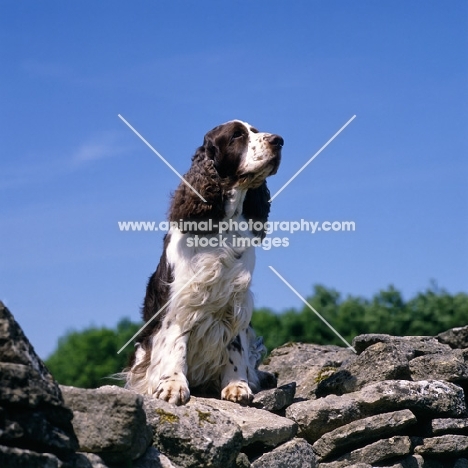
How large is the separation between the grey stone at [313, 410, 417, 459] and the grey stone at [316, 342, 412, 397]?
0.58 m

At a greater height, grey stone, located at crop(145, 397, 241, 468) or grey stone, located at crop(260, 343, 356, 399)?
grey stone, located at crop(260, 343, 356, 399)

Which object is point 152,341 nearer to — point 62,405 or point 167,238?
point 167,238

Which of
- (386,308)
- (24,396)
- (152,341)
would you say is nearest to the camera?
(24,396)

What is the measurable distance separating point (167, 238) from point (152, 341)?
894 millimetres

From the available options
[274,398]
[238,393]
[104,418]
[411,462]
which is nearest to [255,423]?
[238,393]

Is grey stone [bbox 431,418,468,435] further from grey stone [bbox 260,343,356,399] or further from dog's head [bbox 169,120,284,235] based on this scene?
dog's head [bbox 169,120,284,235]

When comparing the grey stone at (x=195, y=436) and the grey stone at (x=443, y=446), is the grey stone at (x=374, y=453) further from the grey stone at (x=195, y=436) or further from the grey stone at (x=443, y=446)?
the grey stone at (x=195, y=436)

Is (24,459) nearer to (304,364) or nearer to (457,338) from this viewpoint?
(304,364)

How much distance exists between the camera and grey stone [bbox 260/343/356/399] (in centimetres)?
831

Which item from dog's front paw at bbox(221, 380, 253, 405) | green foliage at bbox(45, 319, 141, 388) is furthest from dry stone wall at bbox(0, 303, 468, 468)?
green foliage at bbox(45, 319, 141, 388)

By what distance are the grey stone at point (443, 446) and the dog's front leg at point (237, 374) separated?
1.52 meters

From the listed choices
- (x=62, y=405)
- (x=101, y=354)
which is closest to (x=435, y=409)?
(x=62, y=405)

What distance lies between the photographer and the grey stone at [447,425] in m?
7.41

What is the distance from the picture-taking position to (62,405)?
14.8ft
